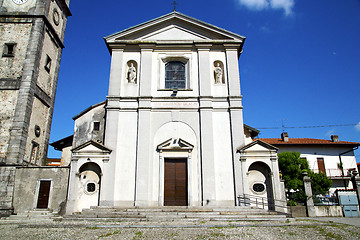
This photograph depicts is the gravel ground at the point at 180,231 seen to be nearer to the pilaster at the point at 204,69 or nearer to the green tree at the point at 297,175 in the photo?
the pilaster at the point at 204,69

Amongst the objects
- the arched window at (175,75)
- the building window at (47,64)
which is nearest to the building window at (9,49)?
the building window at (47,64)

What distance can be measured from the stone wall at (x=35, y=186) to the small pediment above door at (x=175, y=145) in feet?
18.0

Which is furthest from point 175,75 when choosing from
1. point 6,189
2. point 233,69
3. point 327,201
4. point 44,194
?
point 327,201

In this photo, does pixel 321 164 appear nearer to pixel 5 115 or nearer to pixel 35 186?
pixel 35 186

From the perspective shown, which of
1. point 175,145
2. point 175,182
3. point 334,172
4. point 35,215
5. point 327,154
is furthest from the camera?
point 327,154

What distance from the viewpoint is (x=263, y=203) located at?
44.2ft

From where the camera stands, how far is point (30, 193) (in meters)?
14.6

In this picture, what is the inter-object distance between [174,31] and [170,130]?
6.79m

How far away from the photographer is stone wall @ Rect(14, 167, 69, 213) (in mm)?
14363

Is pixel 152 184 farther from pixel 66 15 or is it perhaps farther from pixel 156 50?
pixel 66 15

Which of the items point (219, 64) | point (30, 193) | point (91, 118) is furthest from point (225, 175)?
point (30, 193)

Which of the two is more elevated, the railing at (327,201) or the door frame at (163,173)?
the door frame at (163,173)

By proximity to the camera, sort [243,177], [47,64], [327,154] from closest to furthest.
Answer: [243,177], [47,64], [327,154]

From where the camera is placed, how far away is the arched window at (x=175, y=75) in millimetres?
16500
